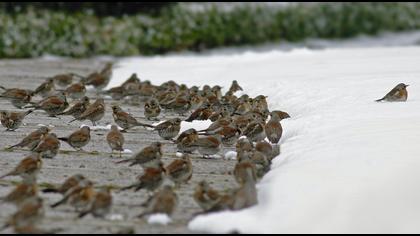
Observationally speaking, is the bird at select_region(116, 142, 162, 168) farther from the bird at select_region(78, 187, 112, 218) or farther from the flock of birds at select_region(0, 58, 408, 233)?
the bird at select_region(78, 187, 112, 218)

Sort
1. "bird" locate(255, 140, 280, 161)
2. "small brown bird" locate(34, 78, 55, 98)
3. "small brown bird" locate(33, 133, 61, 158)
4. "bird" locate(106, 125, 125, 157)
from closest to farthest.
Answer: "bird" locate(255, 140, 280, 161), "small brown bird" locate(33, 133, 61, 158), "bird" locate(106, 125, 125, 157), "small brown bird" locate(34, 78, 55, 98)

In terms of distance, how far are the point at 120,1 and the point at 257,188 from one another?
1873cm

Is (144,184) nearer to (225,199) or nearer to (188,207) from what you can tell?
(188,207)

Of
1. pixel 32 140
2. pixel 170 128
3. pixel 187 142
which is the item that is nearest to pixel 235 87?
pixel 170 128

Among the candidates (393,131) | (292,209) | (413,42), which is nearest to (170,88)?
(393,131)

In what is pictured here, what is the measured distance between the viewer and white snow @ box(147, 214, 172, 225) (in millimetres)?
6914

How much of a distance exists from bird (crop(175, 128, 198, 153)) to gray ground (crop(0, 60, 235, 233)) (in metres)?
0.12

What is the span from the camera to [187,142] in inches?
394

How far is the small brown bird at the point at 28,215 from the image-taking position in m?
6.43

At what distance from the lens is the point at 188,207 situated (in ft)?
24.7

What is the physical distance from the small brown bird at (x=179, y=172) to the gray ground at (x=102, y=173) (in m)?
0.09

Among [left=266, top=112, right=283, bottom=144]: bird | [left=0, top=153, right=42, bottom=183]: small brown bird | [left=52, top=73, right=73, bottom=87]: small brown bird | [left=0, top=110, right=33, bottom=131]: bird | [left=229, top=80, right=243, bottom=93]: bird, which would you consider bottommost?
[left=52, top=73, right=73, bottom=87]: small brown bird

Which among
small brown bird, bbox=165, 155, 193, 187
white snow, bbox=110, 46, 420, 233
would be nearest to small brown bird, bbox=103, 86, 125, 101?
white snow, bbox=110, 46, 420, 233

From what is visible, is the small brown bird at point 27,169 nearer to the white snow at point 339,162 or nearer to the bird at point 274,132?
the white snow at point 339,162
